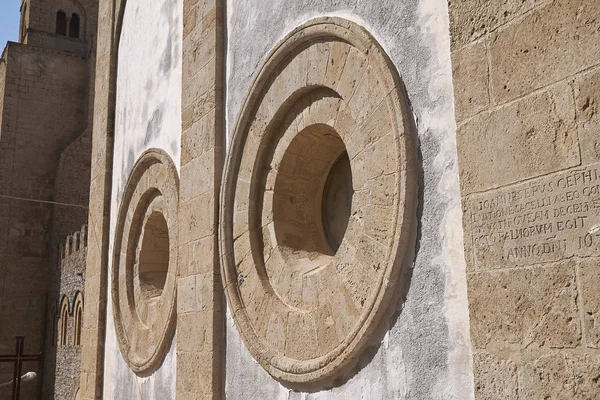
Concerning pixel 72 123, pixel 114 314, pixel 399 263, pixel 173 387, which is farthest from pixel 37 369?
pixel 399 263

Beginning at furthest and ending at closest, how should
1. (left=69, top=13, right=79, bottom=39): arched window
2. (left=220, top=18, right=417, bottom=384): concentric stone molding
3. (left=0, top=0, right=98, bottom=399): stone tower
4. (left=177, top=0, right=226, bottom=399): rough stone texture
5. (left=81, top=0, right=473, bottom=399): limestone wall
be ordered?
(left=69, top=13, right=79, bottom=39): arched window, (left=0, top=0, right=98, bottom=399): stone tower, (left=177, top=0, right=226, bottom=399): rough stone texture, (left=220, top=18, right=417, bottom=384): concentric stone molding, (left=81, top=0, right=473, bottom=399): limestone wall

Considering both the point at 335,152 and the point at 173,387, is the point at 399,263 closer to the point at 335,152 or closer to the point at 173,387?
the point at 335,152

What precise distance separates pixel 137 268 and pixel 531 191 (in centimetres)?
465

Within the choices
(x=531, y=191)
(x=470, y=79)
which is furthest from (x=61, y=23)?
(x=531, y=191)

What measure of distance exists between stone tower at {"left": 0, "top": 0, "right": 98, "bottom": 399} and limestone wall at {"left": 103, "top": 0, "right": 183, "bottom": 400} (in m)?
12.0

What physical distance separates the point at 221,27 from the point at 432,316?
289 centimetres

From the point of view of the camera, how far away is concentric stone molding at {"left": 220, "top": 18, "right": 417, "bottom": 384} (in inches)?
115

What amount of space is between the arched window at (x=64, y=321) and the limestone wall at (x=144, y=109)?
34.5 feet

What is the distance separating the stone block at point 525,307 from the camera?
2008 millimetres

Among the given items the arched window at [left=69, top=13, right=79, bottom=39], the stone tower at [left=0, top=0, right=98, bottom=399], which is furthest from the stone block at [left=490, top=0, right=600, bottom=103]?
the arched window at [left=69, top=13, right=79, bottom=39]

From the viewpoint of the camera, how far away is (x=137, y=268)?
242 inches

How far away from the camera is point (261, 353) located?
3697 millimetres

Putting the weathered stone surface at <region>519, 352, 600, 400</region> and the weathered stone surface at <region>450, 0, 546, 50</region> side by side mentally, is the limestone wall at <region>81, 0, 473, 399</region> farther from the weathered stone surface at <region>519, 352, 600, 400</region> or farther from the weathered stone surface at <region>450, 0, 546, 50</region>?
the weathered stone surface at <region>519, 352, 600, 400</region>

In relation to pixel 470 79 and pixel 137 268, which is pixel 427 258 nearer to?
pixel 470 79
